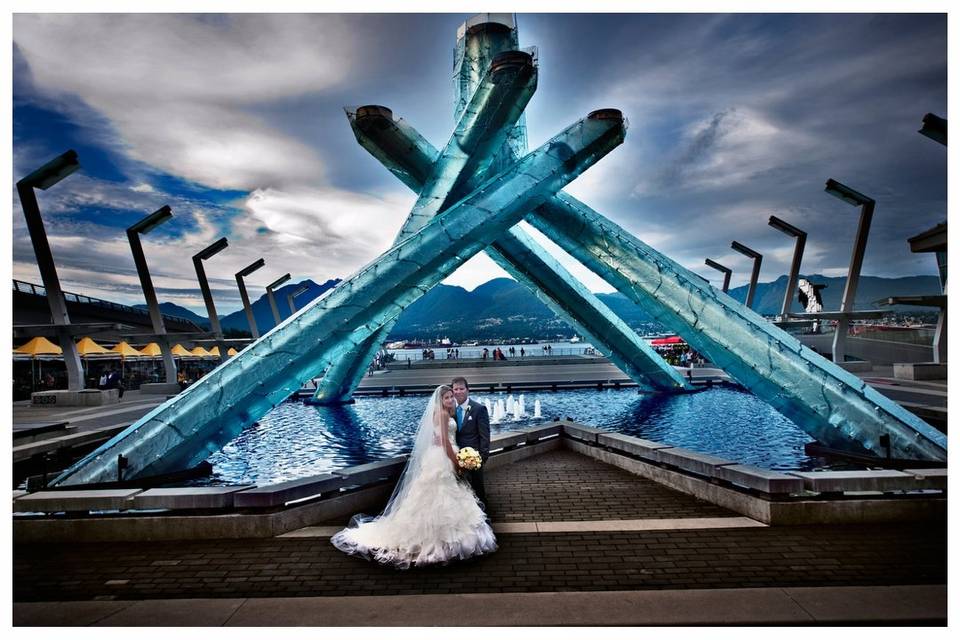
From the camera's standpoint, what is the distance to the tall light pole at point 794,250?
25892 millimetres

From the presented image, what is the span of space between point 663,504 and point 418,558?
341 cm

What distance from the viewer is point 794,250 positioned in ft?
92.8

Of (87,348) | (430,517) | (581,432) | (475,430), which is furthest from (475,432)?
(87,348)

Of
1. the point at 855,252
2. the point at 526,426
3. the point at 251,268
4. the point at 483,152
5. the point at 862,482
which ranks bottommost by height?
the point at 526,426

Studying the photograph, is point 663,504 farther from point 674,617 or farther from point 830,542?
point 674,617

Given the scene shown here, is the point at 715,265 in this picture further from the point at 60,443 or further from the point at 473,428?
the point at 60,443

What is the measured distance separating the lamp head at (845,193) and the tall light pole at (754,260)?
9.87 metres

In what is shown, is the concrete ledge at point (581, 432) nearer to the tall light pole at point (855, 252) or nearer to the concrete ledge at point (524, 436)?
the concrete ledge at point (524, 436)

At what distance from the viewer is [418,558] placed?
4.83m

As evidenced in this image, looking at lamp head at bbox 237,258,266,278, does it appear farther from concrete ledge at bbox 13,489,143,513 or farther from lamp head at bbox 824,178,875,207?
concrete ledge at bbox 13,489,143,513

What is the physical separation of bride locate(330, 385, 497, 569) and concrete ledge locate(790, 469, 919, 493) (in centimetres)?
345

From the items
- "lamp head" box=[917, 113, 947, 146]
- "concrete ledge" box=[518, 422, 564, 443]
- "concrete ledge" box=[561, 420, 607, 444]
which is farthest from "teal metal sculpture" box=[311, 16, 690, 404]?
"lamp head" box=[917, 113, 947, 146]

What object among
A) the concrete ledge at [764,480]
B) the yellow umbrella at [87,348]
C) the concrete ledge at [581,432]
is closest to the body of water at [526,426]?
the concrete ledge at [581,432]

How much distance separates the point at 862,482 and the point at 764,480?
972 millimetres
